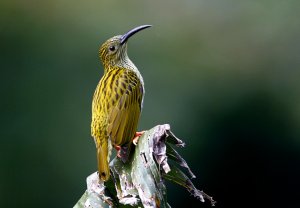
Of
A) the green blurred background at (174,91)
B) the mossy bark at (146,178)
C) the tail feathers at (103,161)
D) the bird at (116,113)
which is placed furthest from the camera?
the green blurred background at (174,91)

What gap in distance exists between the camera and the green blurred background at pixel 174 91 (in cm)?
721

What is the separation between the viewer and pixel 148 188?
12.6 ft

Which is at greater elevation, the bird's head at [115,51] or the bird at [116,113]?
the bird's head at [115,51]

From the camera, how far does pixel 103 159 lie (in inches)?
183

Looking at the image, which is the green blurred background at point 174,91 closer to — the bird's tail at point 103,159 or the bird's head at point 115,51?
the bird's head at point 115,51

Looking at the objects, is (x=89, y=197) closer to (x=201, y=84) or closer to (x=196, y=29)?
(x=201, y=84)

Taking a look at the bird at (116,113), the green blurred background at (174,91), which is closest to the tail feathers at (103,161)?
the bird at (116,113)

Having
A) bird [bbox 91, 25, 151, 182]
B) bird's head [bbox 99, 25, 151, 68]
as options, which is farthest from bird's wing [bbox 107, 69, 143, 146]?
bird's head [bbox 99, 25, 151, 68]

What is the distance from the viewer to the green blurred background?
23.7ft

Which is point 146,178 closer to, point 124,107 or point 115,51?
point 124,107

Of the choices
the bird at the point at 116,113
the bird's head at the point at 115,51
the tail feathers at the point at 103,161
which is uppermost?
the bird's head at the point at 115,51

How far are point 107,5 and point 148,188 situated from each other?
525 centimetres

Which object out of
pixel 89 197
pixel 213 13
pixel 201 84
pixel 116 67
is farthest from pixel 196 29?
pixel 89 197
